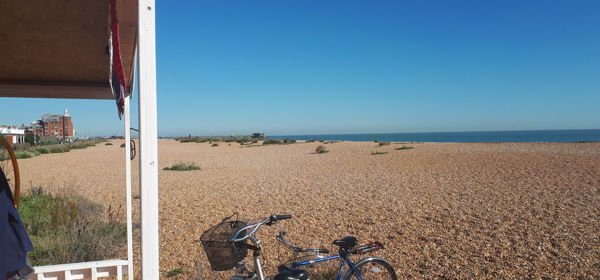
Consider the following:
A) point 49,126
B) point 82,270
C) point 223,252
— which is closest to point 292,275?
point 223,252

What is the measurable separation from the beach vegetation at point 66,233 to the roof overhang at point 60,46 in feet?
6.69

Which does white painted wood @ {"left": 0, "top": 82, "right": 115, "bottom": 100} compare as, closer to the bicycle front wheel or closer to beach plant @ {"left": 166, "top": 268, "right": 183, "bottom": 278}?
beach plant @ {"left": 166, "top": 268, "right": 183, "bottom": 278}

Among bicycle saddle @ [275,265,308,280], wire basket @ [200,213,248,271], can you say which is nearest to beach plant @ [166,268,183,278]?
wire basket @ [200,213,248,271]

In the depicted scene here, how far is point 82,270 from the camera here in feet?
9.60

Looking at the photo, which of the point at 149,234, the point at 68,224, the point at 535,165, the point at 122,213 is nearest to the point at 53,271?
the point at 149,234

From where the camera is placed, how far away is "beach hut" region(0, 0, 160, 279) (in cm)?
172

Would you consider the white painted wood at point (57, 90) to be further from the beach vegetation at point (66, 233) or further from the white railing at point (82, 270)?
the beach vegetation at point (66, 233)

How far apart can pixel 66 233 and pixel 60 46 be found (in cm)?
356

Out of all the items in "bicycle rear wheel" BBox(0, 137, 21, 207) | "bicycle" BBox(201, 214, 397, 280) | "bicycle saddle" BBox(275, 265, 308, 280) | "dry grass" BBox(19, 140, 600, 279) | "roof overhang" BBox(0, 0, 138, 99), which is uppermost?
"roof overhang" BBox(0, 0, 138, 99)

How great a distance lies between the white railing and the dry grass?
0.98 metres

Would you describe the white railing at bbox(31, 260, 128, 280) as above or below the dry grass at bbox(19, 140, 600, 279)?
above

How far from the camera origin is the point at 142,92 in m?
1.68

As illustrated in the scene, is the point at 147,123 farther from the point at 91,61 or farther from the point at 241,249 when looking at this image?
the point at 91,61

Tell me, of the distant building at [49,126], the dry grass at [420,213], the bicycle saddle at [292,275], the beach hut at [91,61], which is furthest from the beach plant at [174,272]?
the distant building at [49,126]
